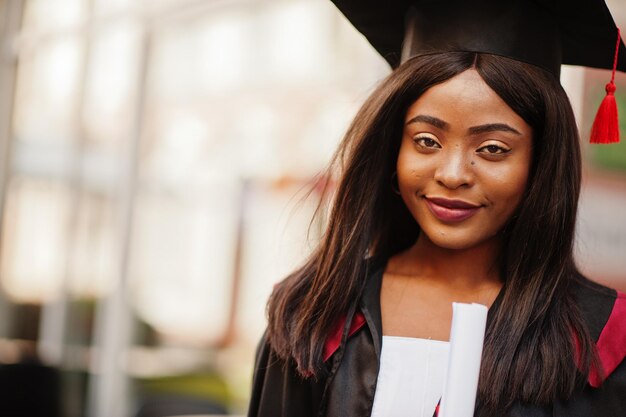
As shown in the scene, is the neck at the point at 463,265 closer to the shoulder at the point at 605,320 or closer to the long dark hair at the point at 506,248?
the long dark hair at the point at 506,248

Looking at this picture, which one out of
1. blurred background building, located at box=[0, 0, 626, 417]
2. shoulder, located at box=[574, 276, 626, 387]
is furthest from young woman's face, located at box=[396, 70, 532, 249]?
blurred background building, located at box=[0, 0, 626, 417]

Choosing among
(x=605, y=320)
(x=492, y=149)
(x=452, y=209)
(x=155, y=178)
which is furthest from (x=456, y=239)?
(x=155, y=178)

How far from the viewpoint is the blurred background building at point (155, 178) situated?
4324 mm

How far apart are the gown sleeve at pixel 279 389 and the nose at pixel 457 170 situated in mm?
458

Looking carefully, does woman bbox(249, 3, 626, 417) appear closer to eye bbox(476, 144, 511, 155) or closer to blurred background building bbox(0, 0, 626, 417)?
eye bbox(476, 144, 511, 155)

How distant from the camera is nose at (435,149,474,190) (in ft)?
4.96

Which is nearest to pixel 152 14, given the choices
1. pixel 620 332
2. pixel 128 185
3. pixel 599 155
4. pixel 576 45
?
pixel 128 185

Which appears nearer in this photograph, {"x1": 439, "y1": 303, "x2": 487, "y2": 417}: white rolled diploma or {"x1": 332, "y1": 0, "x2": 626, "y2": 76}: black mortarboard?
{"x1": 439, "y1": 303, "x2": 487, "y2": 417}: white rolled diploma

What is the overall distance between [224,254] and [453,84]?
3.19 meters

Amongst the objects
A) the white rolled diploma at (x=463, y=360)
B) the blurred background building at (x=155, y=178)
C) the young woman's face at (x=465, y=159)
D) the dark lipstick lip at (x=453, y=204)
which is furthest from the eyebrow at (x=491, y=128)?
the blurred background building at (x=155, y=178)

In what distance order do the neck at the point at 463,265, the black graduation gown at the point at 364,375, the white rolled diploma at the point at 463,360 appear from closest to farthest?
the white rolled diploma at the point at 463,360 < the black graduation gown at the point at 364,375 < the neck at the point at 463,265

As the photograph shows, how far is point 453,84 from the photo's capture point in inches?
60.4

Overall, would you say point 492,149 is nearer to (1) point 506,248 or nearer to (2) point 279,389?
(1) point 506,248

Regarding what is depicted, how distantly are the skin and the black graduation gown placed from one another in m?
0.06
